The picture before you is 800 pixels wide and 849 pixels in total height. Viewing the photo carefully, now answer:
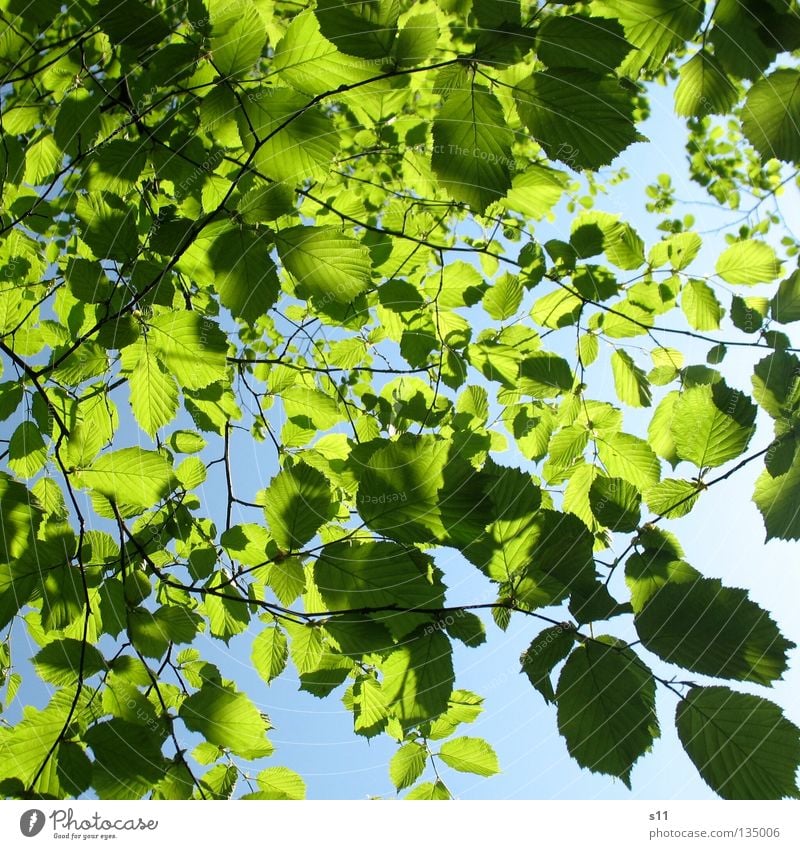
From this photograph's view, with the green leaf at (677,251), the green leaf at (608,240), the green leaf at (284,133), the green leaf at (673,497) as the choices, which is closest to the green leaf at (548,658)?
the green leaf at (673,497)

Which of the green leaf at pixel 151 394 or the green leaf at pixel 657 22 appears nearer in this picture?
the green leaf at pixel 657 22

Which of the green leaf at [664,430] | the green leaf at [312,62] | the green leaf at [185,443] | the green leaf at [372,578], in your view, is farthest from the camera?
the green leaf at [185,443]

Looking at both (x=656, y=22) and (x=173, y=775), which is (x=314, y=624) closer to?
(x=173, y=775)

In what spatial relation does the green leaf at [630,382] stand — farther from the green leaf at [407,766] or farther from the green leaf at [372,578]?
the green leaf at [407,766]

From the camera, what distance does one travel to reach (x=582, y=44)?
796mm

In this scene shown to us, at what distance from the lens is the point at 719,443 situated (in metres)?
0.93

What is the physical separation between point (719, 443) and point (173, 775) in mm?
1257

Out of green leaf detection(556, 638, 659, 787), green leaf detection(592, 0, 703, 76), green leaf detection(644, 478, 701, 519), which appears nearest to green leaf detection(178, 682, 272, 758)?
green leaf detection(556, 638, 659, 787)

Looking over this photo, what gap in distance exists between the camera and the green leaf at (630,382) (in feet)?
5.33

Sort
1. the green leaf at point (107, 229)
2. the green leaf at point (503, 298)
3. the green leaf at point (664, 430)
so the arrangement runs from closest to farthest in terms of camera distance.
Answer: the green leaf at point (107, 229), the green leaf at point (664, 430), the green leaf at point (503, 298)

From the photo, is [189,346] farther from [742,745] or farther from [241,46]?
[742,745]

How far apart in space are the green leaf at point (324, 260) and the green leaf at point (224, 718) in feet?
2.75

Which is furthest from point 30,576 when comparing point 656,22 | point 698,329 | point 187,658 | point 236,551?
point 698,329

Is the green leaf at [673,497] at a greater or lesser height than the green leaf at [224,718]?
greater
